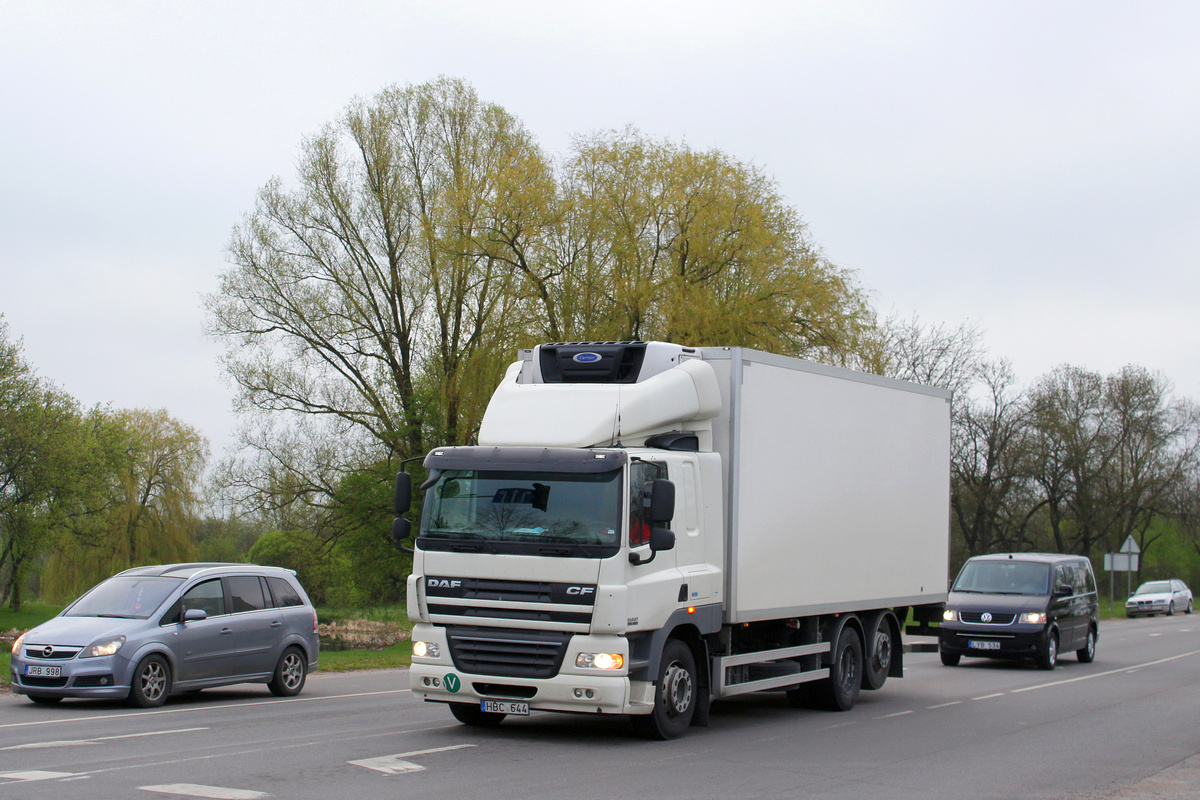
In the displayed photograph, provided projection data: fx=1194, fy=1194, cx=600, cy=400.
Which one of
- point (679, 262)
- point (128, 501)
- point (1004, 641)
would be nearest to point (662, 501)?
point (1004, 641)

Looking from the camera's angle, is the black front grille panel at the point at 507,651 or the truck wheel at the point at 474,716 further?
the truck wheel at the point at 474,716

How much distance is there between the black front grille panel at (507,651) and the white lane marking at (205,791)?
265cm

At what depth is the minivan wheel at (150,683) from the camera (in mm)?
13086

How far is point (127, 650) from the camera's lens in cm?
1304

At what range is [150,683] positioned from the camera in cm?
1331

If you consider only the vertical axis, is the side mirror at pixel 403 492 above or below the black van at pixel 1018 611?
above

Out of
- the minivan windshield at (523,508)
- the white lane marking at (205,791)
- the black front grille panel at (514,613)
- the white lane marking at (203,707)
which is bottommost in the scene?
the white lane marking at (203,707)

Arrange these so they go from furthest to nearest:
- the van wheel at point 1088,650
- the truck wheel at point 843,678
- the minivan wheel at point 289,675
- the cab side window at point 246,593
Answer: the van wheel at point 1088,650
the minivan wheel at point 289,675
the cab side window at point 246,593
the truck wheel at point 843,678

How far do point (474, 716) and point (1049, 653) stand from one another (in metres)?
13.4

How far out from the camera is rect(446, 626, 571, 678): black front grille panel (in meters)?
9.95

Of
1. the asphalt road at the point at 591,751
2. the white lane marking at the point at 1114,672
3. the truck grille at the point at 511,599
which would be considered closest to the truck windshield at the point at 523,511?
the truck grille at the point at 511,599

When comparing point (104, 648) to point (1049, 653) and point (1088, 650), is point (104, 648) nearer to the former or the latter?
point (1049, 653)

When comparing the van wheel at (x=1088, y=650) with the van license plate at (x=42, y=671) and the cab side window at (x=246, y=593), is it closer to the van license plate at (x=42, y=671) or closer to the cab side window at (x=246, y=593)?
the cab side window at (x=246, y=593)

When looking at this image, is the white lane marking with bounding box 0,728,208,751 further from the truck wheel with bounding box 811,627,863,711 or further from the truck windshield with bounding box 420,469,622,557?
the truck wheel with bounding box 811,627,863,711
